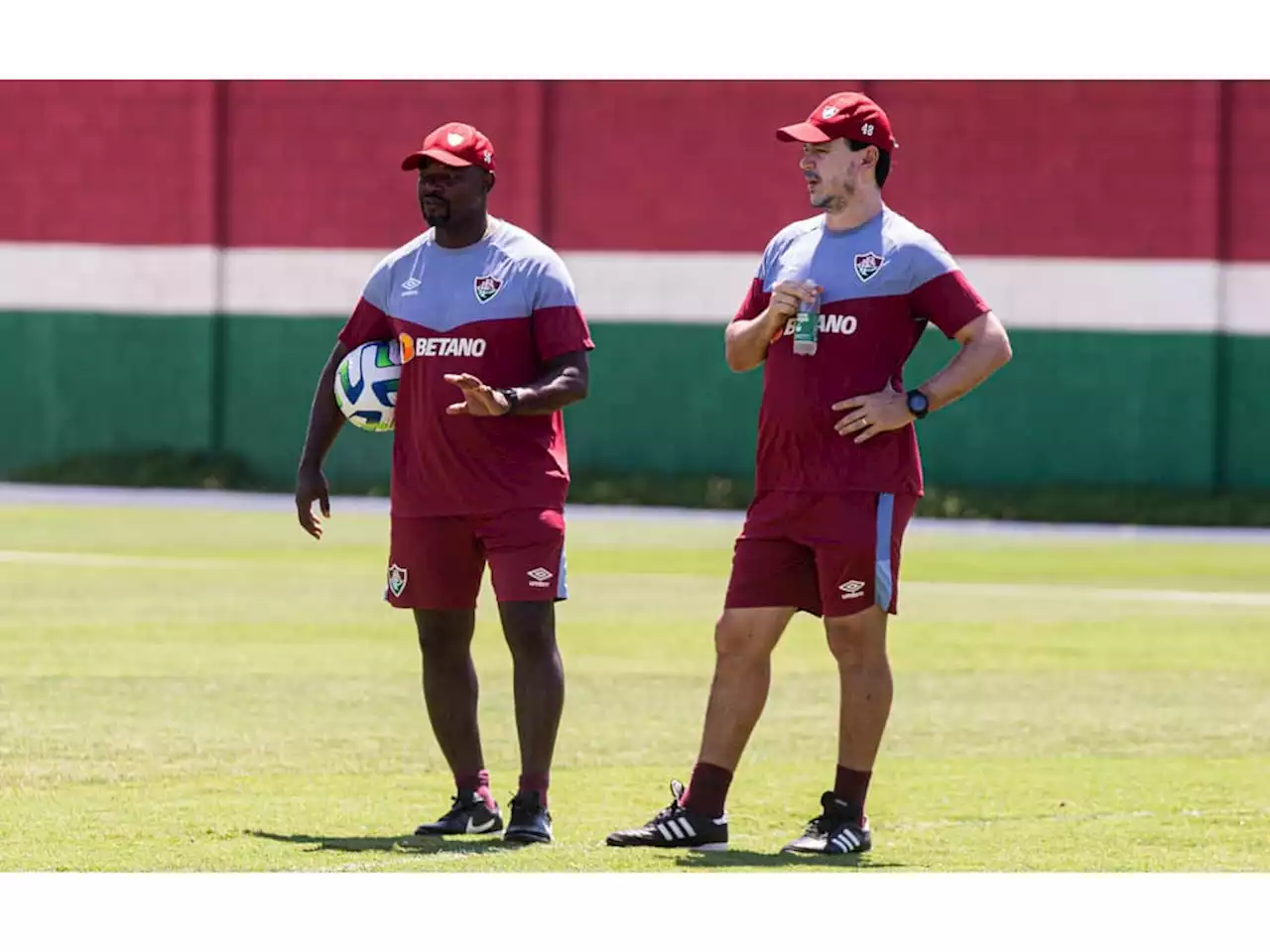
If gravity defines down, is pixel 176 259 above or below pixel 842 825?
above

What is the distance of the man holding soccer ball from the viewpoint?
8.91 meters

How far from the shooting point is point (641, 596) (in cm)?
1858

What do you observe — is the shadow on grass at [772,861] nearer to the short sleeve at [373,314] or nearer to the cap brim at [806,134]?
the short sleeve at [373,314]

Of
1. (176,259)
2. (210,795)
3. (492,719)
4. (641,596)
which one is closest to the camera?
(210,795)

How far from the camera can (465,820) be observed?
8.99 m

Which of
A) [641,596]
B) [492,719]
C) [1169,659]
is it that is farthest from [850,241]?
[641,596]

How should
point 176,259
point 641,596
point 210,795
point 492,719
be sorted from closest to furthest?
point 210,795 → point 492,719 → point 641,596 → point 176,259

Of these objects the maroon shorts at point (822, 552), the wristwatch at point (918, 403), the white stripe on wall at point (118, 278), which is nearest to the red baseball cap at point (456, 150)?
the maroon shorts at point (822, 552)

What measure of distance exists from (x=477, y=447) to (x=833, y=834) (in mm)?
1820

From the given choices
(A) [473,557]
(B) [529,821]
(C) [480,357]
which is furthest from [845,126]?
(B) [529,821]

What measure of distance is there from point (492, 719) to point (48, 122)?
21.3 m

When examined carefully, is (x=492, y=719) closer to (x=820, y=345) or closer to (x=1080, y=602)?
(x=820, y=345)

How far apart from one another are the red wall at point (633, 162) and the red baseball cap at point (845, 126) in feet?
70.1

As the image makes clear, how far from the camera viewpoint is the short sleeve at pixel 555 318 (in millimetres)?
8898
